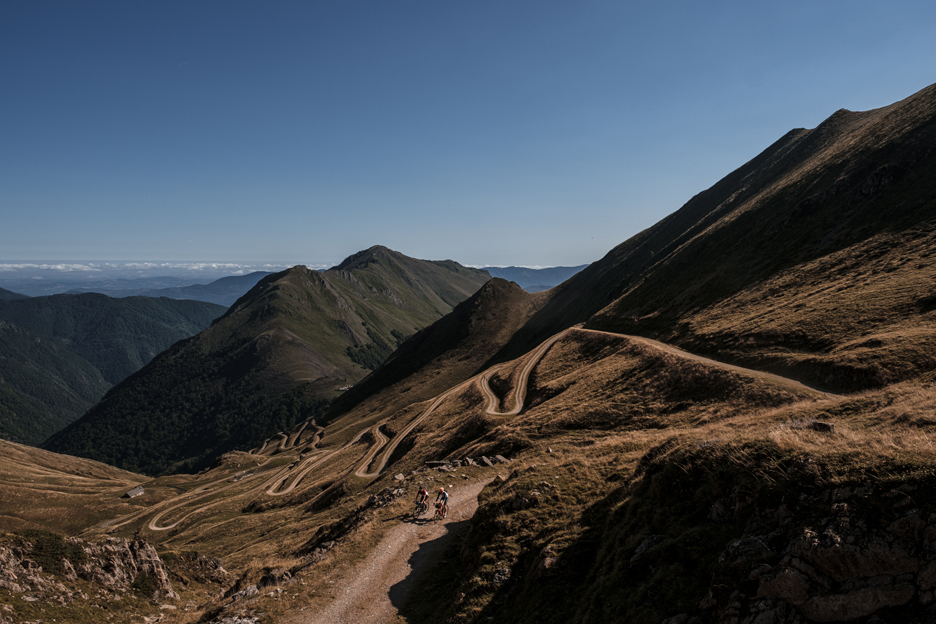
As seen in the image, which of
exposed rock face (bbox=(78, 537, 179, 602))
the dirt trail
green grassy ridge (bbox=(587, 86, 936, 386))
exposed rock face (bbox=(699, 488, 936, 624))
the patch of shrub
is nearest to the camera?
exposed rock face (bbox=(699, 488, 936, 624))

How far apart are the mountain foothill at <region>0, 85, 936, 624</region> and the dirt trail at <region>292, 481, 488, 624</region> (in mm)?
145

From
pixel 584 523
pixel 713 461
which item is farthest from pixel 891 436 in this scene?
pixel 584 523

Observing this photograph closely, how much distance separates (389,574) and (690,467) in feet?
55.6

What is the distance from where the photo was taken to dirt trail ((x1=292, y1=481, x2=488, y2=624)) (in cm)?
2023

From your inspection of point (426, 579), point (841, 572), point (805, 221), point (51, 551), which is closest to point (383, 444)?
point (51, 551)

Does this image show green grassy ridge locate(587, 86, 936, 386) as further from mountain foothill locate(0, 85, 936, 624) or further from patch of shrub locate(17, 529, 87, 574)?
patch of shrub locate(17, 529, 87, 574)

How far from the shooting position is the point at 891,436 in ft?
38.3

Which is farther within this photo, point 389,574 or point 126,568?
point 126,568

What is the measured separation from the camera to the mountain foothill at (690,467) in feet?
31.7

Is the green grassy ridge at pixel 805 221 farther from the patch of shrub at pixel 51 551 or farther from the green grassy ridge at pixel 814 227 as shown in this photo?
the patch of shrub at pixel 51 551

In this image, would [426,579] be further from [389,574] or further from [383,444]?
[383,444]

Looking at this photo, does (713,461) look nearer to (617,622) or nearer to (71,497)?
(617,622)

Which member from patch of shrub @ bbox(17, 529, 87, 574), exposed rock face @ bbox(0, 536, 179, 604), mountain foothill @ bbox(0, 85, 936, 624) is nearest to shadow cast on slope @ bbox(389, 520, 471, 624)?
mountain foothill @ bbox(0, 85, 936, 624)

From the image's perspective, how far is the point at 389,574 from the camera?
22844mm
